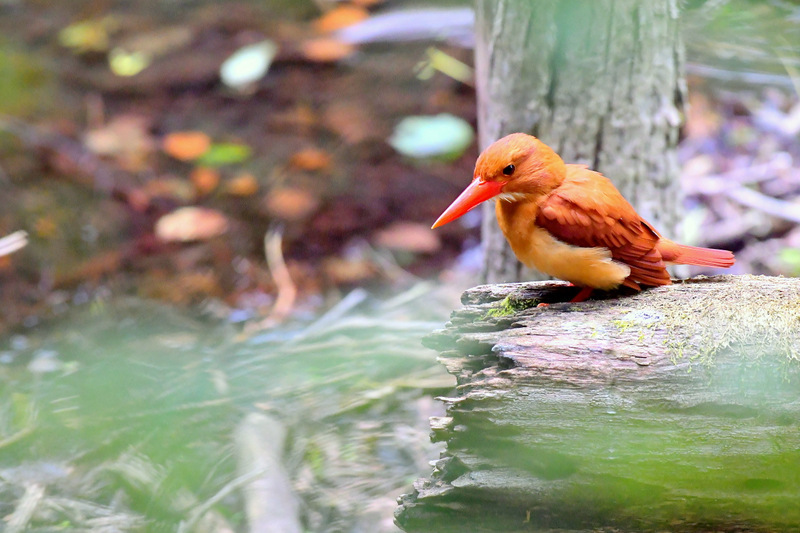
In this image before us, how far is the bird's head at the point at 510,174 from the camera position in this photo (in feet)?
7.06

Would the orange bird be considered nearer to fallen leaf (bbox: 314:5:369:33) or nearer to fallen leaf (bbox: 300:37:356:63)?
fallen leaf (bbox: 300:37:356:63)

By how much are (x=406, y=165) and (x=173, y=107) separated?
1774mm

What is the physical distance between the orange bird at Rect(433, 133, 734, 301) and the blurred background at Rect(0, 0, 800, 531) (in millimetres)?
959

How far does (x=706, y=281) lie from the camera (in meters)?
2.20

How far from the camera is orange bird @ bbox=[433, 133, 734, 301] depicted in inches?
82.7

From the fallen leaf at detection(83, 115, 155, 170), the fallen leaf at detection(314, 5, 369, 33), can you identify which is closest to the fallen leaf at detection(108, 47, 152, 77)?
the fallen leaf at detection(83, 115, 155, 170)

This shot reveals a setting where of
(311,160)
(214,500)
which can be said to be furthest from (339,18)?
(214,500)

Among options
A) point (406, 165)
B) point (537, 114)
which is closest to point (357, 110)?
point (406, 165)

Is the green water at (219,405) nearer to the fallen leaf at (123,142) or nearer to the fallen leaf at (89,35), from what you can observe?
the fallen leaf at (123,142)

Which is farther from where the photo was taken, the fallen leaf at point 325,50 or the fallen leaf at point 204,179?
the fallen leaf at point 325,50

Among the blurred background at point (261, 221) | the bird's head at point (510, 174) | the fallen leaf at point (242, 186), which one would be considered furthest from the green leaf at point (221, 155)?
the bird's head at point (510, 174)

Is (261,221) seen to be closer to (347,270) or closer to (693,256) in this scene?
(347,270)

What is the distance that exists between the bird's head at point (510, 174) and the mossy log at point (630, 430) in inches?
18.3

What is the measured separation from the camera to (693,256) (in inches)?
88.8
